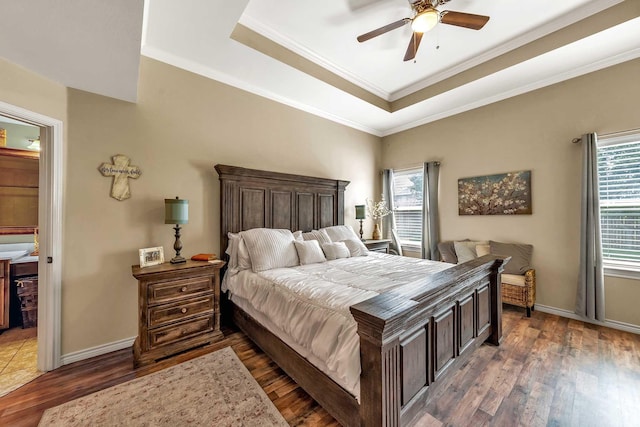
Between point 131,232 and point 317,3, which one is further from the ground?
point 317,3

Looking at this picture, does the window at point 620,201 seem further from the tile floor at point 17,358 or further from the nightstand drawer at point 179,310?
the tile floor at point 17,358

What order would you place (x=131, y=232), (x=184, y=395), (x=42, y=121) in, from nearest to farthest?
(x=184, y=395), (x=42, y=121), (x=131, y=232)

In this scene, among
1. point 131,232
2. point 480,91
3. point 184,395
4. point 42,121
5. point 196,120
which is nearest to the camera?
point 184,395

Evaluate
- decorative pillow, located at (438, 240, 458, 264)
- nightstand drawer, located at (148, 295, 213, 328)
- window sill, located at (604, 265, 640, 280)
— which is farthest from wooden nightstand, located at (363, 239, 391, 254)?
window sill, located at (604, 265, 640, 280)

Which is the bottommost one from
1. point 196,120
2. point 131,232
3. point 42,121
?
point 131,232

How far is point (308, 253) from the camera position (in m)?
2.87

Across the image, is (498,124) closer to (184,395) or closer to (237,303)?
(237,303)

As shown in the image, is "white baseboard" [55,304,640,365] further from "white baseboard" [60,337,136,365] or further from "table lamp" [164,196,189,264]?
"table lamp" [164,196,189,264]

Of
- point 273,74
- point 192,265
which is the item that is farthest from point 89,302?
point 273,74

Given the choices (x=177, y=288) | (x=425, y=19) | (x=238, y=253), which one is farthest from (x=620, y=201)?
(x=177, y=288)

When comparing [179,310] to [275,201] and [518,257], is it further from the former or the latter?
[518,257]

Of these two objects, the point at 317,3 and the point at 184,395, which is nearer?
the point at 184,395

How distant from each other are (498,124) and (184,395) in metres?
4.97

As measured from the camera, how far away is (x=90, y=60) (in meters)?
1.84
